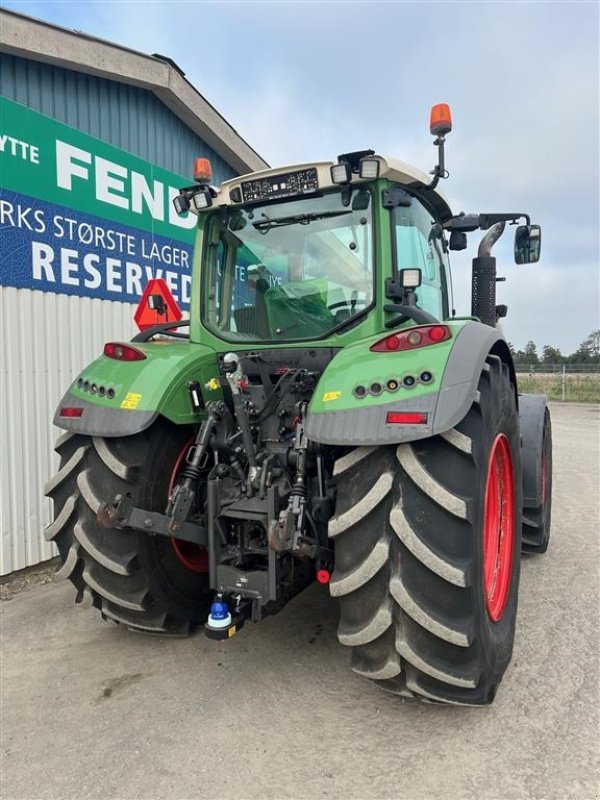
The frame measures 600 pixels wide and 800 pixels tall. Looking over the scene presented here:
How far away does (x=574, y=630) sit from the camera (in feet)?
10.5

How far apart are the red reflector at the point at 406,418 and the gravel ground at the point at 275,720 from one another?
1304 mm

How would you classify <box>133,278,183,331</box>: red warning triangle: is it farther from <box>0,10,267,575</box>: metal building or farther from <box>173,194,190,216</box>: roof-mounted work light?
<box>173,194,190,216</box>: roof-mounted work light

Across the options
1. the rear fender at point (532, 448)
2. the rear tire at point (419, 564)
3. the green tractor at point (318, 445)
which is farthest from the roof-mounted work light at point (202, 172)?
the rear fender at point (532, 448)

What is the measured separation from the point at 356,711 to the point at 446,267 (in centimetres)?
273

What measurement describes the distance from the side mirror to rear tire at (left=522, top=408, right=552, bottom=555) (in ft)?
4.25

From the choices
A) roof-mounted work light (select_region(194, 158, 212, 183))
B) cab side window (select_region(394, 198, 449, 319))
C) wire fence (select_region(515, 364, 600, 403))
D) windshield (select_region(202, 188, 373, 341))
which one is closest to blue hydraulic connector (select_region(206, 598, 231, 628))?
windshield (select_region(202, 188, 373, 341))

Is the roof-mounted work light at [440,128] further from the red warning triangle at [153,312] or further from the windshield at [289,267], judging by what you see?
the red warning triangle at [153,312]

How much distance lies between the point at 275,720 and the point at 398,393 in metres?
1.52

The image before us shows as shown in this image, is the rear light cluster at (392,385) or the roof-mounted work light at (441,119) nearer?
the rear light cluster at (392,385)

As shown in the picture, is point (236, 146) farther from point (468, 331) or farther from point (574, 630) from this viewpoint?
point (574, 630)

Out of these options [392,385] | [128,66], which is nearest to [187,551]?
[392,385]

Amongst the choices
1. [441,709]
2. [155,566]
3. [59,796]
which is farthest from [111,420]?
[441,709]

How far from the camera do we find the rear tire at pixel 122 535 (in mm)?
2746

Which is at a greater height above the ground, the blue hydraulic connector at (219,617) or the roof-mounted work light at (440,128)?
the roof-mounted work light at (440,128)
